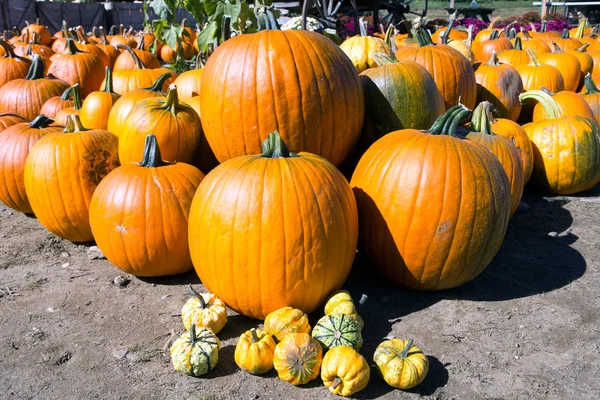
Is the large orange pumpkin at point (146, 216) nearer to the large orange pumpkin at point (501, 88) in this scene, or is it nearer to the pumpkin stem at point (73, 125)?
the pumpkin stem at point (73, 125)

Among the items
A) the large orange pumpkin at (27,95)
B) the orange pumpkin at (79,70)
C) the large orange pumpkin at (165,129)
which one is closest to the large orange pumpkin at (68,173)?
the large orange pumpkin at (165,129)

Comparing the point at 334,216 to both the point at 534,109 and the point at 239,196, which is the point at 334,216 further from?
the point at 534,109

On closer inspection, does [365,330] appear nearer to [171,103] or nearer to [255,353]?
[255,353]

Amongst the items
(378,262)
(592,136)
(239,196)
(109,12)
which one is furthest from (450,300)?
(109,12)

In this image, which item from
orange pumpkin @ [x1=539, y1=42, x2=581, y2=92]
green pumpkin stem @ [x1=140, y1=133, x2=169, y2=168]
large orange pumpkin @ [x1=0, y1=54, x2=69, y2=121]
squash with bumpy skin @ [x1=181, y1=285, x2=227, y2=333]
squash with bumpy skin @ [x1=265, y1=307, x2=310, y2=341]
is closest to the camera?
squash with bumpy skin @ [x1=265, y1=307, x2=310, y2=341]

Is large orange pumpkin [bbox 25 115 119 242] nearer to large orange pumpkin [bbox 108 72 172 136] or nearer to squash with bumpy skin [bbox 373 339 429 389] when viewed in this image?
large orange pumpkin [bbox 108 72 172 136]

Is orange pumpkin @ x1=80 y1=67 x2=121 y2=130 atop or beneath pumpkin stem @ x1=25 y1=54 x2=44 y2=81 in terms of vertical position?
beneath

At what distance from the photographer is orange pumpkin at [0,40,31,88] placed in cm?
737

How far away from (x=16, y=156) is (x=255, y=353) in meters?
3.02

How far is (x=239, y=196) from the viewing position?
284 cm

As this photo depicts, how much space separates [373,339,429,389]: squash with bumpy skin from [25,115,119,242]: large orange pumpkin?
8.32ft

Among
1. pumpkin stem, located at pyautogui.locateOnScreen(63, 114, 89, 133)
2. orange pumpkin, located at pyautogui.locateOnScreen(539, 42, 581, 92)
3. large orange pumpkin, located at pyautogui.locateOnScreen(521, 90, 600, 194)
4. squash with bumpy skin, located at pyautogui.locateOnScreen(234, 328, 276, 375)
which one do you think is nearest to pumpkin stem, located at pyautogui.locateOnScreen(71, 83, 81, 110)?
pumpkin stem, located at pyautogui.locateOnScreen(63, 114, 89, 133)

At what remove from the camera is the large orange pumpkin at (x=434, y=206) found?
3055mm

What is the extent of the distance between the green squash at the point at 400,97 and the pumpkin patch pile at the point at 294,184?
0.01 metres
